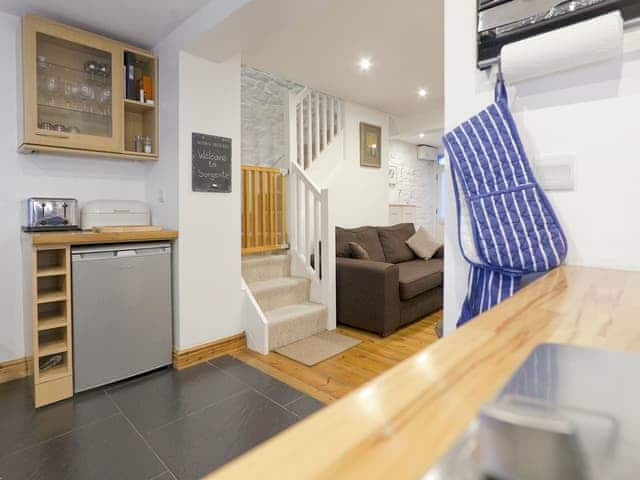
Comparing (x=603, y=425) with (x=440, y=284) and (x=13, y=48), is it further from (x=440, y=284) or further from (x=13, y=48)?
(x=440, y=284)

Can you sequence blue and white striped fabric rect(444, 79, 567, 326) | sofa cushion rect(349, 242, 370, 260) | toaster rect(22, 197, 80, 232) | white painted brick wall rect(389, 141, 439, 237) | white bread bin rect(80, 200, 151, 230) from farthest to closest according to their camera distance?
1. white painted brick wall rect(389, 141, 439, 237)
2. sofa cushion rect(349, 242, 370, 260)
3. white bread bin rect(80, 200, 151, 230)
4. toaster rect(22, 197, 80, 232)
5. blue and white striped fabric rect(444, 79, 567, 326)

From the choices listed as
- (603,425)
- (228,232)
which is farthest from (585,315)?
(228,232)

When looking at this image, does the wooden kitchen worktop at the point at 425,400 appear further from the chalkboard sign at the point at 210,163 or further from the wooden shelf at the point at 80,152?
the wooden shelf at the point at 80,152

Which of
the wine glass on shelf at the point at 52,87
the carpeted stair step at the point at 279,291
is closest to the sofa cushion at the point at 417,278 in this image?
the carpeted stair step at the point at 279,291

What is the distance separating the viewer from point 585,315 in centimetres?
61

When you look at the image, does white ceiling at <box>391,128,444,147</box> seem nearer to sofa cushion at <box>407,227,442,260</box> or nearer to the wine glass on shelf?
sofa cushion at <box>407,227,442,260</box>

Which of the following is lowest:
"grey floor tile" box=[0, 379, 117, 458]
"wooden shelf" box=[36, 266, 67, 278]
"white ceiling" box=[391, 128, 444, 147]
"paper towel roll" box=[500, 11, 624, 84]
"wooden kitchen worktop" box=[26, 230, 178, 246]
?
"grey floor tile" box=[0, 379, 117, 458]

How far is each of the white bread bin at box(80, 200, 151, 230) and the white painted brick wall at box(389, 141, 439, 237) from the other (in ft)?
12.4

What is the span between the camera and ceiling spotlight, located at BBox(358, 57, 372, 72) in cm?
340

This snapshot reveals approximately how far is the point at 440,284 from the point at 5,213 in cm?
366

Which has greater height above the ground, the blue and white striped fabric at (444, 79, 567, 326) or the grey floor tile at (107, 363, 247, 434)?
the blue and white striped fabric at (444, 79, 567, 326)

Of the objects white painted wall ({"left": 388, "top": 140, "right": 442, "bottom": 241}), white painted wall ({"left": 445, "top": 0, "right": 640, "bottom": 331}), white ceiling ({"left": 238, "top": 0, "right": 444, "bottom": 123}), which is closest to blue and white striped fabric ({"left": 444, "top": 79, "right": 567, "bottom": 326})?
white painted wall ({"left": 445, "top": 0, "right": 640, "bottom": 331})

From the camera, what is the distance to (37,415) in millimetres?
1956

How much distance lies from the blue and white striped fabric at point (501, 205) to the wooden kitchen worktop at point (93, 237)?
1.99 meters
